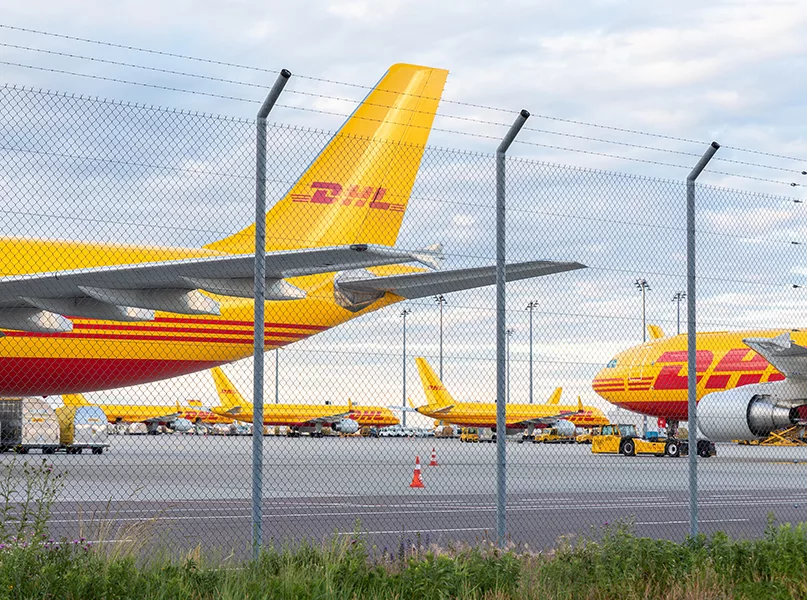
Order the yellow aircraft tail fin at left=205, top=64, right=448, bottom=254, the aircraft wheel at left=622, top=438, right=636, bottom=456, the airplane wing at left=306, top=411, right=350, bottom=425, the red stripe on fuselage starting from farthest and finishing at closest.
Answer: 1. the airplane wing at left=306, top=411, right=350, bottom=425
2. the aircraft wheel at left=622, top=438, right=636, bottom=456
3. the yellow aircraft tail fin at left=205, top=64, right=448, bottom=254
4. the red stripe on fuselage

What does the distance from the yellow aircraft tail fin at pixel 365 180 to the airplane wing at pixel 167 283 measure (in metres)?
6.39

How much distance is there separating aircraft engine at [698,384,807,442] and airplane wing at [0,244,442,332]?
63.8ft

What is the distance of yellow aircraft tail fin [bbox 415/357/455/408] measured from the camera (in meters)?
73.1

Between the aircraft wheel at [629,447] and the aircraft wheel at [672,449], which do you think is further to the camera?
the aircraft wheel at [629,447]

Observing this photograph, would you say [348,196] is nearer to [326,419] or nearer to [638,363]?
[638,363]

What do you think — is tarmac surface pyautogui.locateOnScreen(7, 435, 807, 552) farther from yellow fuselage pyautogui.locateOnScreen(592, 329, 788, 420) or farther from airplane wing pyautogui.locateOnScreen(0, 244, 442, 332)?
yellow fuselage pyautogui.locateOnScreen(592, 329, 788, 420)

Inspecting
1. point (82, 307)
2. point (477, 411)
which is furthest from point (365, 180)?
point (477, 411)

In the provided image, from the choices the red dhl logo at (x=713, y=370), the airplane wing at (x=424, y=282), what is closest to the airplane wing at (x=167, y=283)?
the airplane wing at (x=424, y=282)

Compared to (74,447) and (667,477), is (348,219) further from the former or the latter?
(74,447)

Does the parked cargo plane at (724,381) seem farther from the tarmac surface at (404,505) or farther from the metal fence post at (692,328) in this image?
the metal fence post at (692,328)

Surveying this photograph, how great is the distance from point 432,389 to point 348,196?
2071 inches

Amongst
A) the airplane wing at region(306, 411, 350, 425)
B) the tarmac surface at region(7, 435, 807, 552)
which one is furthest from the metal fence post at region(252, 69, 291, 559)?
the airplane wing at region(306, 411, 350, 425)

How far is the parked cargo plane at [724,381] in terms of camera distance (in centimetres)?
2984

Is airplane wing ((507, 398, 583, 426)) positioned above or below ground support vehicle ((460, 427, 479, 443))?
above
